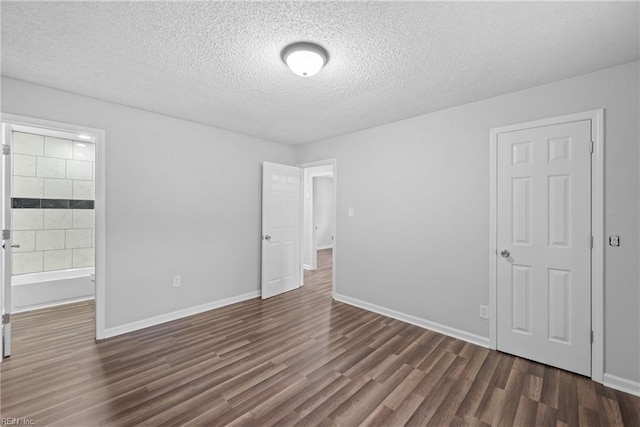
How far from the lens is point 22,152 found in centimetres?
380

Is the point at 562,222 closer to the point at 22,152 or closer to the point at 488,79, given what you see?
the point at 488,79

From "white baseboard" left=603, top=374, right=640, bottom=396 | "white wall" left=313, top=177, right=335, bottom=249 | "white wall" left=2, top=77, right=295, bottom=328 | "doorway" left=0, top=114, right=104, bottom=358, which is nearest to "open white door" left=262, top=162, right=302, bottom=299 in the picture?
"white wall" left=2, top=77, right=295, bottom=328

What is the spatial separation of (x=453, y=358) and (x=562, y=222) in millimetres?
1555

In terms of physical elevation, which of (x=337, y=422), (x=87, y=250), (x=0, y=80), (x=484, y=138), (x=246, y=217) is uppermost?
(x=0, y=80)

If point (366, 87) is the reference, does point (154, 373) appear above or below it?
below

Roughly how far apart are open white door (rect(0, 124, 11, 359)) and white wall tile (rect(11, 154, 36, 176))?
1867mm

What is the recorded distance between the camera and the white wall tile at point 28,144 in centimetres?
376

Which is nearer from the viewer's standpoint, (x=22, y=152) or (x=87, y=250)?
(x=22, y=152)

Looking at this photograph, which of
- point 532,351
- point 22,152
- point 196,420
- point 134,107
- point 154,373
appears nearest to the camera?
point 196,420

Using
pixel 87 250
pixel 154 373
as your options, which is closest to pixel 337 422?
pixel 154 373

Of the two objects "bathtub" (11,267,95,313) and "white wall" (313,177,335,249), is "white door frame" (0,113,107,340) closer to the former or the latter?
"bathtub" (11,267,95,313)

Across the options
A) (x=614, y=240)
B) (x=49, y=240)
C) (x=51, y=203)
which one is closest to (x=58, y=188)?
(x=51, y=203)

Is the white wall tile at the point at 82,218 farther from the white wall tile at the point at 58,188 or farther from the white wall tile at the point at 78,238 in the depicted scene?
the white wall tile at the point at 58,188

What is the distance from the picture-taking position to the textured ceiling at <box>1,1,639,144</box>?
156 centimetres
